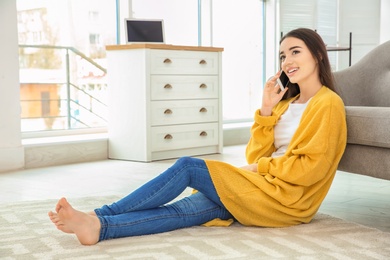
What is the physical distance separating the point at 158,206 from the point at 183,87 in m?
2.54

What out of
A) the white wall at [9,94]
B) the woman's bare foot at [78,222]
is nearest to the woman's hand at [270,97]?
the woman's bare foot at [78,222]

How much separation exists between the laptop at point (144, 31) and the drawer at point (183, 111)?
531mm

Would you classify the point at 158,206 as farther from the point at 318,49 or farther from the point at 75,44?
the point at 75,44

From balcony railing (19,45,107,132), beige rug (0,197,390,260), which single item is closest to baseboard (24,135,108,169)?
balcony railing (19,45,107,132)

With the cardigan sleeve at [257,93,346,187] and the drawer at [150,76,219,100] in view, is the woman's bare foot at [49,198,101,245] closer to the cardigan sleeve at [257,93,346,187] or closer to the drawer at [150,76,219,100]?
the cardigan sleeve at [257,93,346,187]

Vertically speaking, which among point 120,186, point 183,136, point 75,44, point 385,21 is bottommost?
point 120,186

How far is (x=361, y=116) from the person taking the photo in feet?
7.69

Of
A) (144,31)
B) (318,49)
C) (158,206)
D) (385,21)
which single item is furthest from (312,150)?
(385,21)

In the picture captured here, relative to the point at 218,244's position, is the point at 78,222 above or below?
above

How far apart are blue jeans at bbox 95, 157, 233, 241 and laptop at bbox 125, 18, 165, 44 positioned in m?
2.61

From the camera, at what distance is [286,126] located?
237cm

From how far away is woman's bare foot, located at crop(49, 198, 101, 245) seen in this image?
198 cm

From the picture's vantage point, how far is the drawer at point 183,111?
4480 mm

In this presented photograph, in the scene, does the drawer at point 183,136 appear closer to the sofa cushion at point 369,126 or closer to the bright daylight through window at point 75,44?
the bright daylight through window at point 75,44
